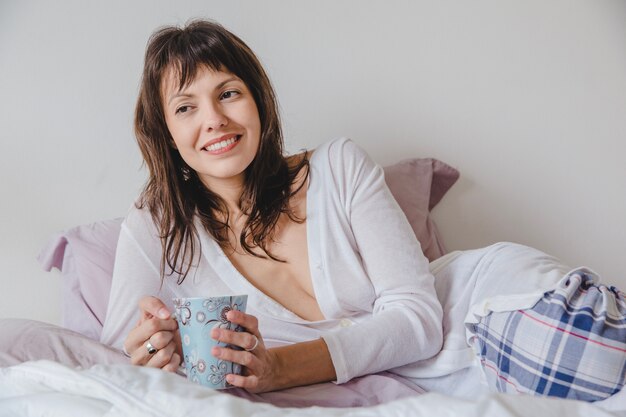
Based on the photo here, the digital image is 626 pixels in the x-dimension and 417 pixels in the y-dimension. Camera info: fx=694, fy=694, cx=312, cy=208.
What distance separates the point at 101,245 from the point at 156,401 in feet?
3.48

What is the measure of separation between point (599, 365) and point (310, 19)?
1.23 m

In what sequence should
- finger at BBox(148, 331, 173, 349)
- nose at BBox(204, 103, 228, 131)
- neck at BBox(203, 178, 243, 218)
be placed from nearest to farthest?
finger at BBox(148, 331, 173, 349) → nose at BBox(204, 103, 228, 131) → neck at BBox(203, 178, 243, 218)

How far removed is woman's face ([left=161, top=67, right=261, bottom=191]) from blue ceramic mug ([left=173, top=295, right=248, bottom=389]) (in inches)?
18.2

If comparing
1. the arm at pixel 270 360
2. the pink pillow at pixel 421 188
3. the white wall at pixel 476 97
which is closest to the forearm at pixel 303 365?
the arm at pixel 270 360

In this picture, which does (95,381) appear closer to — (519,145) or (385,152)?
(385,152)

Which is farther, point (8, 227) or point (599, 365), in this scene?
point (8, 227)

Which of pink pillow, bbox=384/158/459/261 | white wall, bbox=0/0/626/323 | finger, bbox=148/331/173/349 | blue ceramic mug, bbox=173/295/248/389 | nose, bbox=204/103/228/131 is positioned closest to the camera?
blue ceramic mug, bbox=173/295/248/389

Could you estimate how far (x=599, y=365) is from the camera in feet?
2.86

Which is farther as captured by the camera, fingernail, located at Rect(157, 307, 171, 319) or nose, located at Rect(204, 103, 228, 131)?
nose, located at Rect(204, 103, 228, 131)

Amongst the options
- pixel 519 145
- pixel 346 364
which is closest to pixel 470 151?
pixel 519 145

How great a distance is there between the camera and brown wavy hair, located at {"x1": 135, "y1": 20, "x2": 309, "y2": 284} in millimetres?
1325

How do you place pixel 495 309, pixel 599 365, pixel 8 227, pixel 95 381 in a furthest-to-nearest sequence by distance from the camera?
pixel 8 227 < pixel 495 309 < pixel 599 365 < pixel 95 381

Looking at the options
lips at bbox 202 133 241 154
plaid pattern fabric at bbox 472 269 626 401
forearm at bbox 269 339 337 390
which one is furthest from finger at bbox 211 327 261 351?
lips at bbox 202 133 241 154

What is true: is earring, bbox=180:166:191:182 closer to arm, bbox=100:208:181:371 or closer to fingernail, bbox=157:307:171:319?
arm, bbox=100:208:181:371
